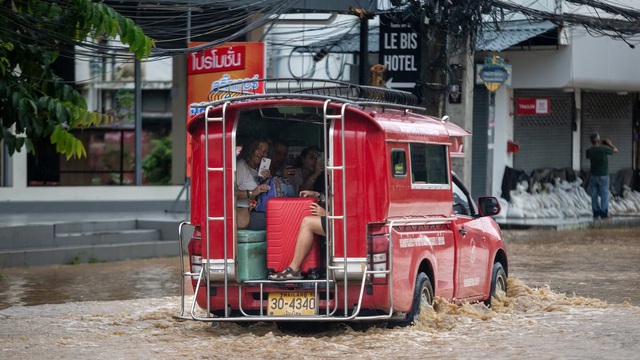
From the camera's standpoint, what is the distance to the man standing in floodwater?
995 inches

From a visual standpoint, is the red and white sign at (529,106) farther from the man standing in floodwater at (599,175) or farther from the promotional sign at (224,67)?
the promotional sign at (224,67)

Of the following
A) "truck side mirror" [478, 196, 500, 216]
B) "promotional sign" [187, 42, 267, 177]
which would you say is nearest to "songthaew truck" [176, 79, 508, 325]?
"truck side mirror" [478, 196, 500, 216]

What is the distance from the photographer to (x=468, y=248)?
35.3ft

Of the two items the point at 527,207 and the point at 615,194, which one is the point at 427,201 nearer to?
the point at 527,207

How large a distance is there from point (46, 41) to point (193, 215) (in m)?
2.64

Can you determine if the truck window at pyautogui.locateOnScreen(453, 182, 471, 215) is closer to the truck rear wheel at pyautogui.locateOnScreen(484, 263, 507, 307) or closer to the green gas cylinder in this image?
the truck rear wheel at pyautogui.locateOnScreen(484, 263, 507, 307)

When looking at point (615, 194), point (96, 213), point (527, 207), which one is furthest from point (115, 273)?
point (615, 194)

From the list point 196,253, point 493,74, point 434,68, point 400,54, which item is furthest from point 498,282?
point 493,74

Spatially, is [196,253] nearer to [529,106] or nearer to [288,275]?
→ [288,275]

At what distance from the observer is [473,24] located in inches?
679

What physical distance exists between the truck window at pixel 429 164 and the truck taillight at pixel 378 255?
86 centimetres

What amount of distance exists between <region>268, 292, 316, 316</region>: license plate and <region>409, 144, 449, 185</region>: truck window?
54.8 inches

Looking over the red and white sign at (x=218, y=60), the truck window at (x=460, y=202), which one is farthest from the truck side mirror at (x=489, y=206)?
the red and white sign at (x=218, y=60)

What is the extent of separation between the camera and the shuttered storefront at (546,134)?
27.1 meters
